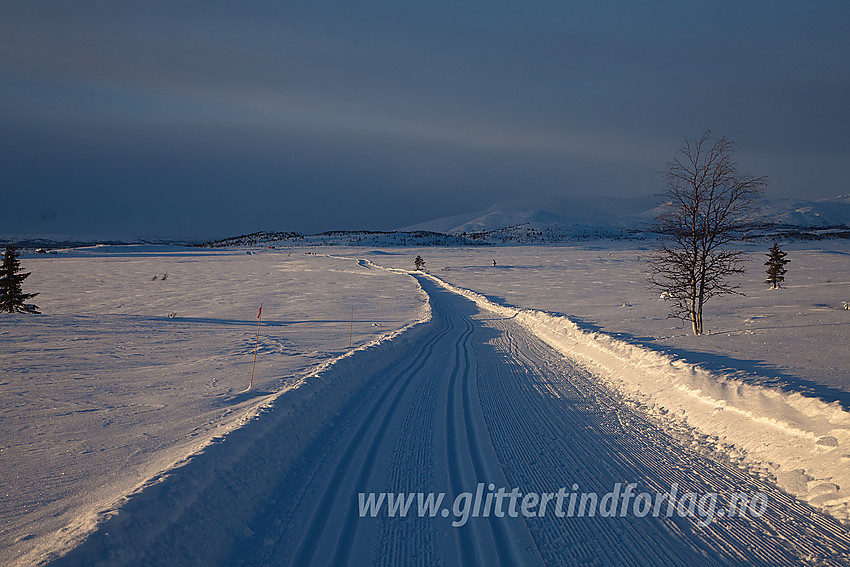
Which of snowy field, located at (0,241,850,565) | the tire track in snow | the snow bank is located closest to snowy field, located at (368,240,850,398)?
snowy field, located at (0,241,850,565)

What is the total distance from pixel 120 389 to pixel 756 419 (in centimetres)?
1005

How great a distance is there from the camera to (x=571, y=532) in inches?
147

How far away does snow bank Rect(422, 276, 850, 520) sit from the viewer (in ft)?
14.2

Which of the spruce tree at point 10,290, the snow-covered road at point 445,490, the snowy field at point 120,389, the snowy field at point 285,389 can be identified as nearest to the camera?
the snow-covered road at point 445,490

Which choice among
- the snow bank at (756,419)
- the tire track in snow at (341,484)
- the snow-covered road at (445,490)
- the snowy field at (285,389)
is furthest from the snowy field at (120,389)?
the snow bank at (756,419)

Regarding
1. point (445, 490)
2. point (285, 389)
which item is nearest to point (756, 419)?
point (445, 490)

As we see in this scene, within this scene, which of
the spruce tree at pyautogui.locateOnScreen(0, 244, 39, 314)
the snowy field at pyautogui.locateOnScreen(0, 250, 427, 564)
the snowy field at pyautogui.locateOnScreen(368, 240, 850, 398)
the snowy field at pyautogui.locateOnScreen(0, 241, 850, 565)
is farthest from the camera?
the spruce tree at pyautogui.locateOnScreen(0, 244, 39, 314)

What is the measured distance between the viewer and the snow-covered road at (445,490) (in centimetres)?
346

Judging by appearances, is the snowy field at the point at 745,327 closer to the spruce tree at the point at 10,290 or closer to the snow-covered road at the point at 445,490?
the snow-covered road at the point at 445,490

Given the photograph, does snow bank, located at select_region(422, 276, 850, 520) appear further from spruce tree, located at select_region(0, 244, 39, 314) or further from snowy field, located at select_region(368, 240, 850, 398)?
spruce tree, located at select_region(0, 244, 39, 314)

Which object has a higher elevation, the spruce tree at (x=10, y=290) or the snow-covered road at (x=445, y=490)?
the spruce tree at (x=10, y=290)

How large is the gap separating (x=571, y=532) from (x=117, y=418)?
20.8 feet

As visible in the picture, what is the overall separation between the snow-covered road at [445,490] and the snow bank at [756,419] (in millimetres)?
313

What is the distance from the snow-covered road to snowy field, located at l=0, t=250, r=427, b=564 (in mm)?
615
